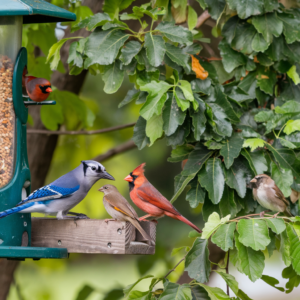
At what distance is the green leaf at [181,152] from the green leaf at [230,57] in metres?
0.72

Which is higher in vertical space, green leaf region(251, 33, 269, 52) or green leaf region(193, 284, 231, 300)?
green leaf region(251, 33, 269, 52)

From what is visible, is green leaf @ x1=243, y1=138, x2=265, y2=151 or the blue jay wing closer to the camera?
the blue jay wing

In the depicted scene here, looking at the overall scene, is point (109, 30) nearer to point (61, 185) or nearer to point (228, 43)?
point (228, 43)

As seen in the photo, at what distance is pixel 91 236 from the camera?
2604 mm

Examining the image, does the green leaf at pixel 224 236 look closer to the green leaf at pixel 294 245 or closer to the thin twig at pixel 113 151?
the green leaf at pixel 294 245

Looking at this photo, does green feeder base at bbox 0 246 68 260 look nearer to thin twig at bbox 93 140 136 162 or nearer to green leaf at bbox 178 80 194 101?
green leaf at bbox 178 80 194 101

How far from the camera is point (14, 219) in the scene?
8.86 ft

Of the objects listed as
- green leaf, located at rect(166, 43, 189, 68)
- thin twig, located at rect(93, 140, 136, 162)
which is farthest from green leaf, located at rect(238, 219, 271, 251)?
thin twig, located at rect(93, 140, 136, 162)

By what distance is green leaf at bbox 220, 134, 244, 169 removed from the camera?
3.28 meters

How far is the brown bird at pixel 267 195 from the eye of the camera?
11.6 ft

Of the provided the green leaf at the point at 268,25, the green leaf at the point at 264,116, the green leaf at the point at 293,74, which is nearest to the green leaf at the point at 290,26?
the green leaf at the point at 268,25

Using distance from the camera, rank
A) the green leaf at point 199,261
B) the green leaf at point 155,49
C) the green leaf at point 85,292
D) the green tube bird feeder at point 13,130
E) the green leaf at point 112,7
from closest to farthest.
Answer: the green tube bird feeder at point 13,130 → the green leaf at point 199,261 → the green leaf at point 155,49 → the green leaf at point 112,7 → the green leaf at point 85,292

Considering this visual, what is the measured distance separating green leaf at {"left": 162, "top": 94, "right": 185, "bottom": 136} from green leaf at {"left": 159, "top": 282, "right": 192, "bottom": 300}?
1056 millimetres

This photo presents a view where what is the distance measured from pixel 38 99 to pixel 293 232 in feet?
5.60
